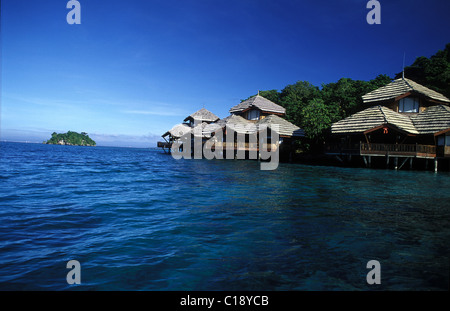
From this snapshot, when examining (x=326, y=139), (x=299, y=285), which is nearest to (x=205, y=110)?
(x=326, y=139)

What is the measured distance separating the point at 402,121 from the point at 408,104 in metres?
3.86

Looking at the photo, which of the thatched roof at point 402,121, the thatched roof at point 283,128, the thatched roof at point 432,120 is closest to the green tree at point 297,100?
the thatched roof at point 283,128

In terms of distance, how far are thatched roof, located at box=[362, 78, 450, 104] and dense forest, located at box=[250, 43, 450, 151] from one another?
394cm

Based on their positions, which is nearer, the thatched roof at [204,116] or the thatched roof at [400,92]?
the thatched roof at [400,92]

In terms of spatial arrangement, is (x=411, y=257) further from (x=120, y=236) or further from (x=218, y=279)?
(x=120, y=236)

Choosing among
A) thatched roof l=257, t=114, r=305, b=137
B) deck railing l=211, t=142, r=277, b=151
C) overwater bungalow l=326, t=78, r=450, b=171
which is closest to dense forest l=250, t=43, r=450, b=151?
thatched roof l=257, t=114, r=305, b=137

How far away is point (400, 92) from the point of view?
83.0 ft

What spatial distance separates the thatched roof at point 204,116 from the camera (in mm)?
46744

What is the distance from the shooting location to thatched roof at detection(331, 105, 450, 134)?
21703 millimetres

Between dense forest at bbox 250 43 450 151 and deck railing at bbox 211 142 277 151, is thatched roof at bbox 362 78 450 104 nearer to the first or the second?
dense forest at bbox 250 43 450 151

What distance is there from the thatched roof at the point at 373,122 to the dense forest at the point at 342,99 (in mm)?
3598

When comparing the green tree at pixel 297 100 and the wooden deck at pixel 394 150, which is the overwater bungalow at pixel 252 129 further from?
the wooden deck at pixel 394 150

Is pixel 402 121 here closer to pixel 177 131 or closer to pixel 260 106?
pixel 260 106

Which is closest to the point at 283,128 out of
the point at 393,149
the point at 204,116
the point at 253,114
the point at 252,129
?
the point at 252,129
